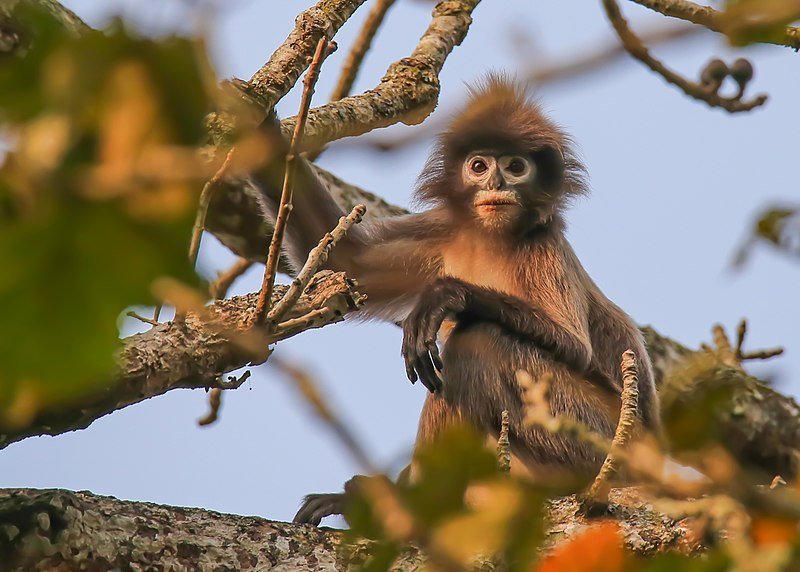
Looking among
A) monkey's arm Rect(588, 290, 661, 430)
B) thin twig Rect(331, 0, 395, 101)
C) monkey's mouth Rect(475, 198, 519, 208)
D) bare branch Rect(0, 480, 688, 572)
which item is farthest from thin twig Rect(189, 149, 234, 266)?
monkey's arm Rect(588, 290, 661, 430)

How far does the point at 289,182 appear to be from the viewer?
9.20ft

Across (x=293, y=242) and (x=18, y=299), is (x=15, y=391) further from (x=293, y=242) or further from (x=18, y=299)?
(x=293, y=242)

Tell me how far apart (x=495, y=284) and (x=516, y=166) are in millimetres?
727

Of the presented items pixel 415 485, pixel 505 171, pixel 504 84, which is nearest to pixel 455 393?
pixel 505 171

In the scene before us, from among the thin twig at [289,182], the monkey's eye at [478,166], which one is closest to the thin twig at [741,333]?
the monkey's eye at [478,166]

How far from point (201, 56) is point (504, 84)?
19.2 feet

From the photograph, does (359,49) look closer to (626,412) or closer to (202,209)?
(202,209)

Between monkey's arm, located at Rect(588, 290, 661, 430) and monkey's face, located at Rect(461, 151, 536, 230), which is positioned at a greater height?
monkey's face, located at Rect(461, 151, 536, 230)

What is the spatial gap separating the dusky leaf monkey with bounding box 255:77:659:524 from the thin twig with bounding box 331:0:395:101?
714 millimetres

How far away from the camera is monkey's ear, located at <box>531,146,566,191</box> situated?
20.7ft

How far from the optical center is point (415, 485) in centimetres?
96

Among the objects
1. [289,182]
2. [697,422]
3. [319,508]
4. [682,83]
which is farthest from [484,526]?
[319,508]

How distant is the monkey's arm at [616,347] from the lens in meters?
6.13

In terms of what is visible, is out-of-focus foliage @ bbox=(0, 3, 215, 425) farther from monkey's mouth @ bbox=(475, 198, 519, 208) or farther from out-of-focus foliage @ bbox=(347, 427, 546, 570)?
monkey's mouth @ bbox=(475, 198, 519, 208)
